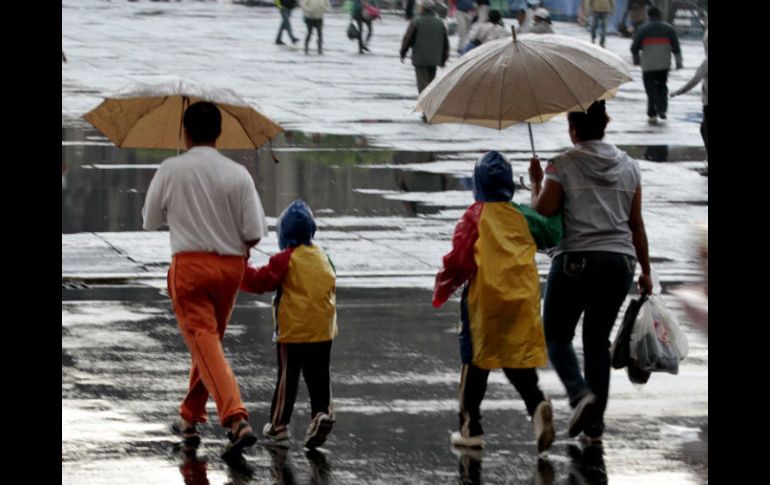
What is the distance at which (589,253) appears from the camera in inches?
310

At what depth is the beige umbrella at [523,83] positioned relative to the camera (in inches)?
303

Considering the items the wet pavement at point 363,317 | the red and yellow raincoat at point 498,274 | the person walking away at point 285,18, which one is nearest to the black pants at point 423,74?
the wet pavement at point 363,317

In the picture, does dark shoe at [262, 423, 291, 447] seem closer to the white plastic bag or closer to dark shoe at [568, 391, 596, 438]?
dark shoe at [568, 391, 596, 438]

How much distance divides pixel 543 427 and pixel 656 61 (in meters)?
Result: 20.3

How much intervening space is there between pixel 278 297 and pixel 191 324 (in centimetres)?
51

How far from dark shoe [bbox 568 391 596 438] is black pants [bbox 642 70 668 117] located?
20.1 metres

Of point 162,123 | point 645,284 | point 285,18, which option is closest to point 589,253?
point 645,284

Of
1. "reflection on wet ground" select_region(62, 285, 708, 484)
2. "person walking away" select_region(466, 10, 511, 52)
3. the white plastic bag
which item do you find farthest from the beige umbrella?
"person walking away" select_region(466, 10, 511, 52)

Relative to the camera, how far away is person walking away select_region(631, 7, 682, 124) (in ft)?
89.3

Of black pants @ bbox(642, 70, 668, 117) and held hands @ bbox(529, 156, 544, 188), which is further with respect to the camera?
black pants @ bbox(642, 70, 668, 117)

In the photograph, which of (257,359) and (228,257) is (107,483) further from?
(257,359)

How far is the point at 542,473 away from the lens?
7418 mm
